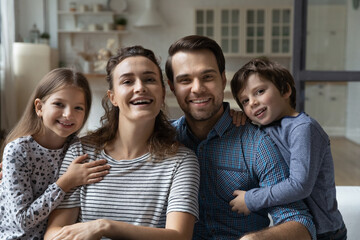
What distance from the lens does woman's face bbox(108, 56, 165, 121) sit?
59.7 inches

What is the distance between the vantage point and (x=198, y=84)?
5.30ft

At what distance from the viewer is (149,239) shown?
1355 mm

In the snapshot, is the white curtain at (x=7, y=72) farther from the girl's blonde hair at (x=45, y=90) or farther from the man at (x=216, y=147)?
the man at (x=216, y=147)

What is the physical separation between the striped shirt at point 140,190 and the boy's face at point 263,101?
11.7 inches

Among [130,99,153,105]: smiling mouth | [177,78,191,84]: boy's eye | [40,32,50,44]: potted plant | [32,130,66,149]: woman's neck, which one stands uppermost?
[40,32,50,44]: potted plant

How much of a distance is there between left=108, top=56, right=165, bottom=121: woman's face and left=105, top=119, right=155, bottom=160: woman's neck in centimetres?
4

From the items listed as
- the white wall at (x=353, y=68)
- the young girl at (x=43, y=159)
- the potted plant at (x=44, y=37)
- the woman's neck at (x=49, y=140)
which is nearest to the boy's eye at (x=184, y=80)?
the young girl at (x=43, y=159)

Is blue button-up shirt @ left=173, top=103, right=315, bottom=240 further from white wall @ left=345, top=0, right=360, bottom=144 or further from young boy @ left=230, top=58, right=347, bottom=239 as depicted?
white wall @ left=345, top=0, right=360, bottom=144

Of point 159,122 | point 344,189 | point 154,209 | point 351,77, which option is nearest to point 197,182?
point 154,209

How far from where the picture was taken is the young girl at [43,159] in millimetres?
1501

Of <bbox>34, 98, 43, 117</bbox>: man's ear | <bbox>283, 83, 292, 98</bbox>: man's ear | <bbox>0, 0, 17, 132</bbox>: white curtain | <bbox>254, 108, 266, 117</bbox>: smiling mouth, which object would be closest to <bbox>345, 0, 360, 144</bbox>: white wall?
<bbox>283, 83, 292, 98</bbox>: man's ear

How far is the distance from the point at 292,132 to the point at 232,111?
0.96 ft

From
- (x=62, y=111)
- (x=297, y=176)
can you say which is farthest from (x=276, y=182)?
(x=62, y=111)

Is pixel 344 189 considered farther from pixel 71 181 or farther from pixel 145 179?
pixel 71 181
